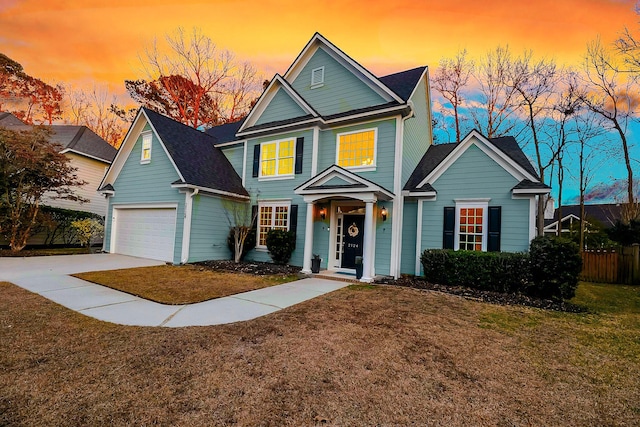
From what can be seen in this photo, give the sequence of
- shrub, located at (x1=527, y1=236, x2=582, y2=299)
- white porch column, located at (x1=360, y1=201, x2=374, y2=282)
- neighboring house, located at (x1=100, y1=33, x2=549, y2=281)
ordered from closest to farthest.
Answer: shrub, located at (x1=527, y1=236, x2=582, y2=299) → white porch column, located at (x1=360, y1=201, x2=374, y2=282) → neighboring house, located at (x1=100, y1=33, x2=549, y2=281)

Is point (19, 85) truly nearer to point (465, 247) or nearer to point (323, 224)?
point (323, 224)

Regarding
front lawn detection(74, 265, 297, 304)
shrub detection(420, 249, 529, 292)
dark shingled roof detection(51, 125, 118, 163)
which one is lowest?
front lawn detection(74, 265, 297, 304)

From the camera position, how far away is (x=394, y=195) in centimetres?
938

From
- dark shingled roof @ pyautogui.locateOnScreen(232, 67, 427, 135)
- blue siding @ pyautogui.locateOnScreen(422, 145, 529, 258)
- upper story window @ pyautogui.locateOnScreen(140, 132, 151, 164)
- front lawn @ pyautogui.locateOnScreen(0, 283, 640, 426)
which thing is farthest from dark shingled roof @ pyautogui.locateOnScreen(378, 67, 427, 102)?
upper story window @ pyautogui.locateOnScreen(140, 132, 151, 164)

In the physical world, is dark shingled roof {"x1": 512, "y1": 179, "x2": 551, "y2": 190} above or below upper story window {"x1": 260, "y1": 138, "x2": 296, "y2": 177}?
below

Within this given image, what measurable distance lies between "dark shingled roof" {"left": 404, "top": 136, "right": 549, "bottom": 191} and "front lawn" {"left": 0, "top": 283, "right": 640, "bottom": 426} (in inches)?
→ 173

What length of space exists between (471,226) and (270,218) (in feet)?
24.6

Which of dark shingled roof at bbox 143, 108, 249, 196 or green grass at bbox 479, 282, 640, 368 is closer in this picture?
green grass at bbox 479, 282, 640, 368

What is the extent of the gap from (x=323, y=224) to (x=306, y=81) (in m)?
6.11

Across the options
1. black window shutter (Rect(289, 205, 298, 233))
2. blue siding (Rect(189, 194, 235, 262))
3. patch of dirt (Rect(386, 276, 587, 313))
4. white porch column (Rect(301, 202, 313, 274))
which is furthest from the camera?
black window shutter (Rect(289, 205, 298, 233))

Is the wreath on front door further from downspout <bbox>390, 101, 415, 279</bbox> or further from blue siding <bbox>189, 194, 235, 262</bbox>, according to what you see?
blue siding <bbox>189, 194, 235, 262</bbox>

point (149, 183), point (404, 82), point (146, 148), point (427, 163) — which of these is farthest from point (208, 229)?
point (404, 82)

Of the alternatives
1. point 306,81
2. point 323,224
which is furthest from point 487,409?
point 306,81

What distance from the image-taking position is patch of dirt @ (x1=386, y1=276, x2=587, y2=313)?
21.0 feet
